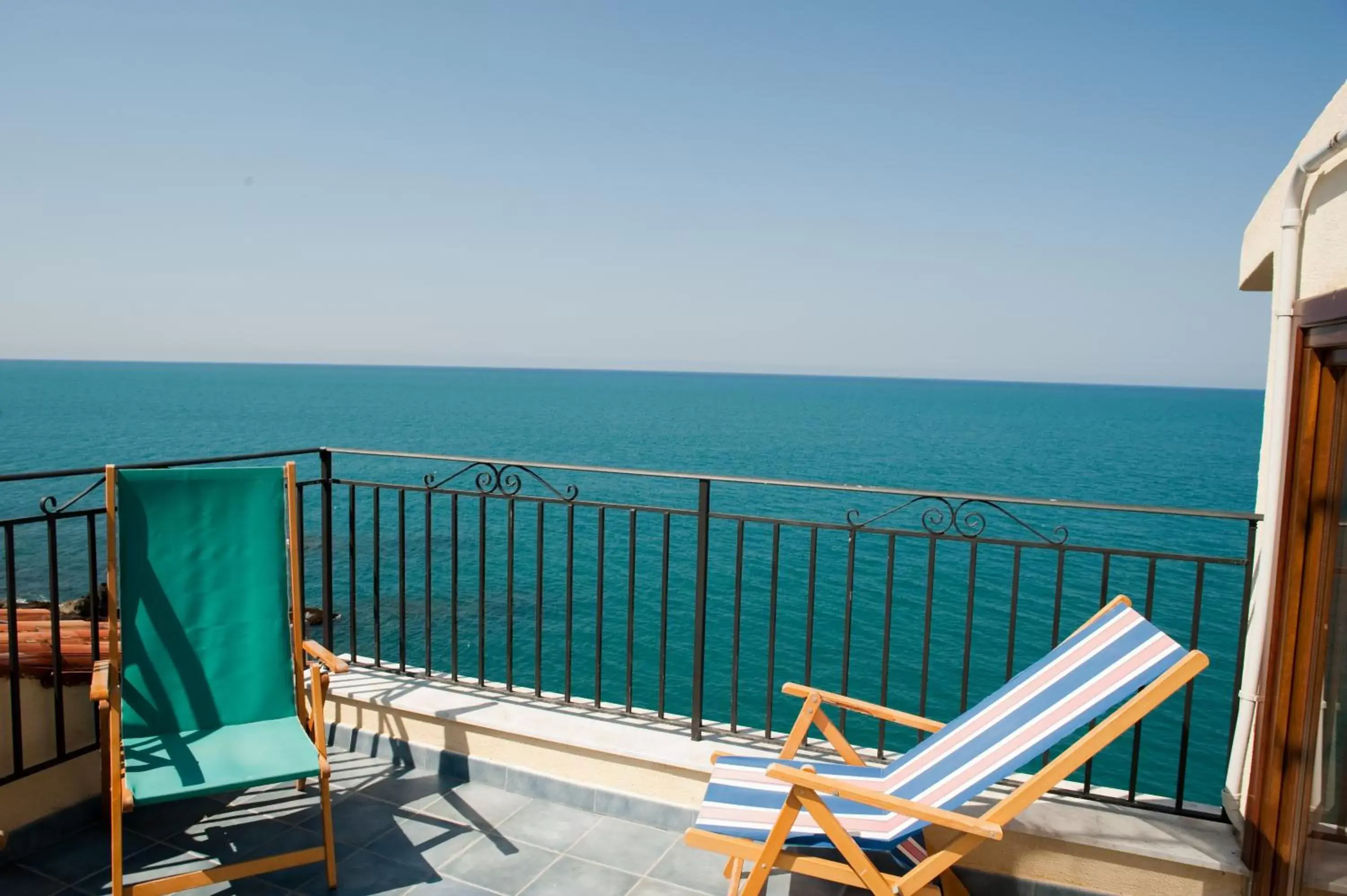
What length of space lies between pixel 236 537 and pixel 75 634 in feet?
3.02

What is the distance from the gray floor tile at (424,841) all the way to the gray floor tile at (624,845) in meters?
0.40

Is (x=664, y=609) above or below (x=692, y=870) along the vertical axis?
above

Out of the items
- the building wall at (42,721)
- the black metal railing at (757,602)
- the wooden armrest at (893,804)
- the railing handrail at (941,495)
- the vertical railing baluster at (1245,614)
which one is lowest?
the black metal railing at (757,602)

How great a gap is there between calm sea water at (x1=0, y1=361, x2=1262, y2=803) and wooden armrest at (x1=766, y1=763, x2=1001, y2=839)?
101 centimetres

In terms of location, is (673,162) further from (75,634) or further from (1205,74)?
(75,634)

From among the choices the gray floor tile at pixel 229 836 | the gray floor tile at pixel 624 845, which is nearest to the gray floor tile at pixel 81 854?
the gray floor tile at pixel 229 836

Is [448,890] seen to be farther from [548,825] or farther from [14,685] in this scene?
[14,685]

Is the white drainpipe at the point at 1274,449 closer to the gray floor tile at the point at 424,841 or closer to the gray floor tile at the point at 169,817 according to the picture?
the gray floor tile at the point at 424,841

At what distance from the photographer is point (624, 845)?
2.98m

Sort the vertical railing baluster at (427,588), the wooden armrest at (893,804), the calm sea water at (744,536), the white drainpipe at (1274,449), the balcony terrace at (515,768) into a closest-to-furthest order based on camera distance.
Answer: the wooden armrest at (893,804)
the white drainpipe at (1274,449)
the balcony terrace at (515,768)
the vertical railing baluster at (427,588)
the calm sea water at (744,536)

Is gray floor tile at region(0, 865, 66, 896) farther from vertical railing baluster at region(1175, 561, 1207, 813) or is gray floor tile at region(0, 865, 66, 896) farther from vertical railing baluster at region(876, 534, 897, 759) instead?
vertical railing baluster at region(1175, 561, 1207, 813)

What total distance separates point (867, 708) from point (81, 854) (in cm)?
265

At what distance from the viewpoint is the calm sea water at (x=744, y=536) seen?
1520cm

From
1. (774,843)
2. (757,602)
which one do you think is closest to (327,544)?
(774,843)
